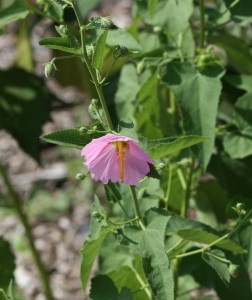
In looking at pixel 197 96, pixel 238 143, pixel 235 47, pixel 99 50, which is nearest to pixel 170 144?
pixel 99 50

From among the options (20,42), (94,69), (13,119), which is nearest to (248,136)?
(94,69)

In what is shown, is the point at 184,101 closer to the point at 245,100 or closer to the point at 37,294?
the point at 245,100

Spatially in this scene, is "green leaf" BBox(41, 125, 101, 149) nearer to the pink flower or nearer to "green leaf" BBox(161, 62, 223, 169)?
the pink flower

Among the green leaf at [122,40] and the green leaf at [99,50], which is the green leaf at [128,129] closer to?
the green leaf at [99,50]

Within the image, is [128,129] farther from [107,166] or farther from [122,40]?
[122,40]

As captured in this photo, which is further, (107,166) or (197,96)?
(197,96)
